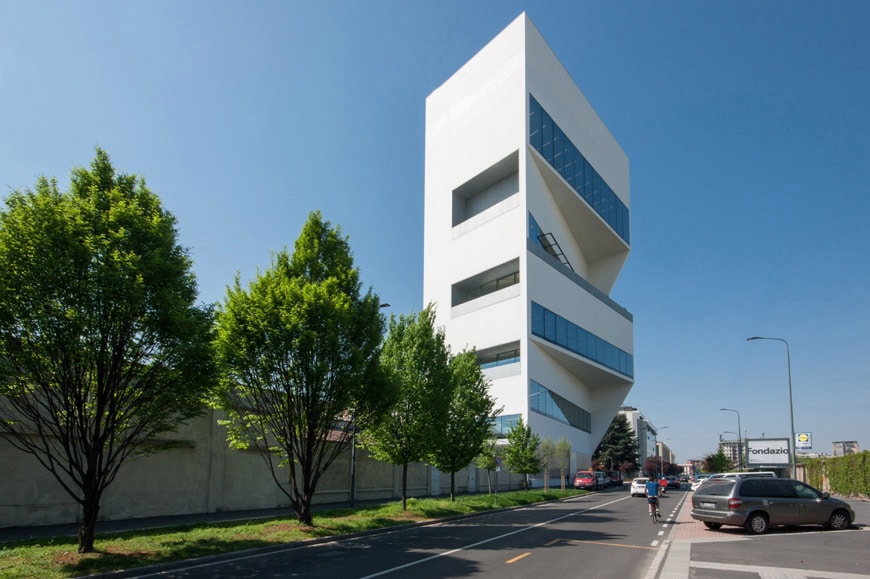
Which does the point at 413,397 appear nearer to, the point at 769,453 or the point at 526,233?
the point at 526,233

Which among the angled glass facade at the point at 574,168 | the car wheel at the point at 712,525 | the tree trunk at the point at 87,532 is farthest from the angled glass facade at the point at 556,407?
the tree trunk at the point at 87,532

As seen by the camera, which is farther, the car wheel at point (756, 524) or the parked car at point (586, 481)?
the parked car at point (586, 481)

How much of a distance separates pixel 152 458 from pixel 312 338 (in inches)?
303

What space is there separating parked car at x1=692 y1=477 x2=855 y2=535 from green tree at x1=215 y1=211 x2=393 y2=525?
34.9ft

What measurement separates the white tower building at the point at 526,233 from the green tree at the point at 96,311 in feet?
116

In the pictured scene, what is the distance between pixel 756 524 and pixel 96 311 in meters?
18.4

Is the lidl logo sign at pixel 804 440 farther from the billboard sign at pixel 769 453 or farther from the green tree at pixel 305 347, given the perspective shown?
the green tree at pixel 305 347

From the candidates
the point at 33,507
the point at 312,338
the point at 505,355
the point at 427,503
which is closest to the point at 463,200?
the point at 505,355

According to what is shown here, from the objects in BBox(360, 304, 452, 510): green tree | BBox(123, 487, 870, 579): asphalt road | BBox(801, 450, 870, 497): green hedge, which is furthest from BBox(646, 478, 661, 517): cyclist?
BBox(801, 450, 870, 497): green hedge

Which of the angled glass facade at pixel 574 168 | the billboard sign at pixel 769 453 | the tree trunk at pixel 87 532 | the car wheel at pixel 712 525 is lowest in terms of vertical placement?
the billboard sign at pixel 769 453

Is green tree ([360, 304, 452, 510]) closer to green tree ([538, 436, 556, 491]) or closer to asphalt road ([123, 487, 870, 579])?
asphalt road ([123, 487, 870, 579])

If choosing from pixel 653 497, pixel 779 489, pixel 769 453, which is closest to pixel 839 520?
pixel 779 489

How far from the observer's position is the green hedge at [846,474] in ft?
114

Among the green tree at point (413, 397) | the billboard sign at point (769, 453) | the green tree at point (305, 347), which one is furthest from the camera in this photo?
the billboard sign at point (769, 453)
